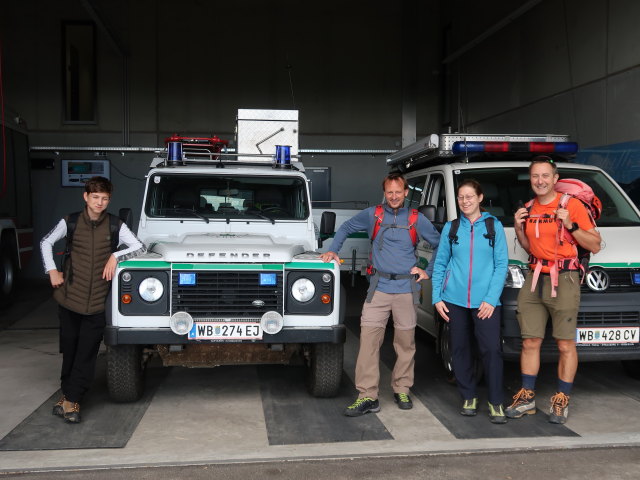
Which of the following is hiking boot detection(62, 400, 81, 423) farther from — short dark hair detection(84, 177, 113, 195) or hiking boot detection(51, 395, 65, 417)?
short dark hair detection(84, 177, 113, 195)

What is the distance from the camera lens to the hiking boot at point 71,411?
4.82 m

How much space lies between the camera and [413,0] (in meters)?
16.3

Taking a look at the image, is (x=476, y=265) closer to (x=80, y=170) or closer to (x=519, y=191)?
(x=519, y=191)

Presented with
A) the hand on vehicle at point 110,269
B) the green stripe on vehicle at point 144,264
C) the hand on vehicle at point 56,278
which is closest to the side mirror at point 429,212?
the green stripe on vehicle at point 144,264

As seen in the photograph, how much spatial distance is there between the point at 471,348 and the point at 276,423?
→ 5.09 feet

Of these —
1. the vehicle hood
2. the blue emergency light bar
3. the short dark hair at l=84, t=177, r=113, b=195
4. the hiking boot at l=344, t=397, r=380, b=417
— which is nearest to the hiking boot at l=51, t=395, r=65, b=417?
the vehicle hood

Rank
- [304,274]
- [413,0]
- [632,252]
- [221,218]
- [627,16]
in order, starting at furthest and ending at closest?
[413,0], [627,16], [221,218], [632,252], [304,274]

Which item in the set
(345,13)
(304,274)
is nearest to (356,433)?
(304,274)

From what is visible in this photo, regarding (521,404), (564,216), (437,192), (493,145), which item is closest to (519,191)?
(493,145)

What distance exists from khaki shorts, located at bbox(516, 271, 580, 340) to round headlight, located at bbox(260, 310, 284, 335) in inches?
68.1

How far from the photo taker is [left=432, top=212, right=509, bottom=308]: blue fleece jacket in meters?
4.76

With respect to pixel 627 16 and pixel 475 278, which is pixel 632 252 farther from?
pixel 627 16

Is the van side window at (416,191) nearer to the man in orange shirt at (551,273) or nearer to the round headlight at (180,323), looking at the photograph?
the man in orange shirt at (551,273)

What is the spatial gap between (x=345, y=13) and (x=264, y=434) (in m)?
13.6
